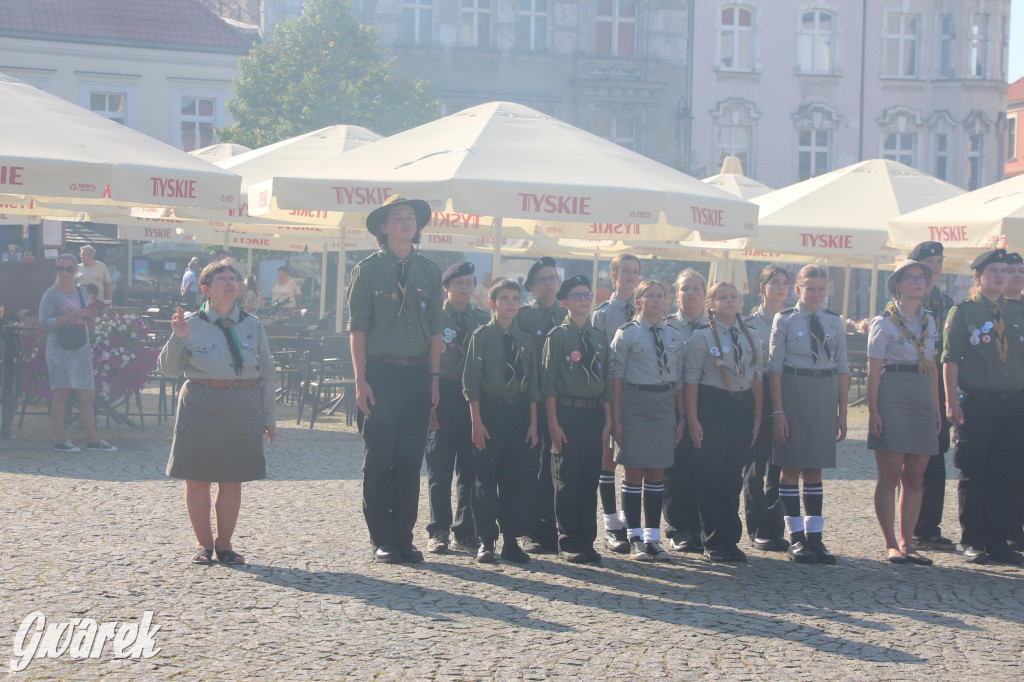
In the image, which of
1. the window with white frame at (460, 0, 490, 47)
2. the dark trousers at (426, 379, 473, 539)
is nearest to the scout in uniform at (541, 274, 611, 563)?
the dark trousers at (426, 379, 473, 539)

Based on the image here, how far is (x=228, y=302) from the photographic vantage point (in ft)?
22.9

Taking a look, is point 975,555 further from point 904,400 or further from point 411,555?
point 411,555

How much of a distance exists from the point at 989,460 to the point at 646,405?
2.35 m

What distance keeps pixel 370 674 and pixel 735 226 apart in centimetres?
686

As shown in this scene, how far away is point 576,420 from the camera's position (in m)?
7.38

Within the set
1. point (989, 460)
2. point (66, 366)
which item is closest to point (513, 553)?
point (989, 460)

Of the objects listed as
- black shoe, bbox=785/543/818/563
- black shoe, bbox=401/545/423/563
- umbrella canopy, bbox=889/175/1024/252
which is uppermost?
umbrella canopy, bbox=889/175/1024/252

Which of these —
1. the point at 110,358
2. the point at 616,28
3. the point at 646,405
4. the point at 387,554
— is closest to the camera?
the point at 387,554

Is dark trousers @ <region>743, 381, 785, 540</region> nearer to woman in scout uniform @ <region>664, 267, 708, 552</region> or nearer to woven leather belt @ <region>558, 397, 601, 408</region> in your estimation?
woman in scout uniform @ <region>664, 267, 708, 552</region>

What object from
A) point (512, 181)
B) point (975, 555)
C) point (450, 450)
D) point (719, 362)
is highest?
point (512, 181)

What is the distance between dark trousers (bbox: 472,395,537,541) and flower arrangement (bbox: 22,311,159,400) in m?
5.87

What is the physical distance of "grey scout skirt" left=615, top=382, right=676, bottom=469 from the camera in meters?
7.41

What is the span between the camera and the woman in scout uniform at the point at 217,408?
269 inches

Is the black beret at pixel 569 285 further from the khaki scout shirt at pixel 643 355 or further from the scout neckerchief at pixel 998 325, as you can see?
the scout neckerchief at pixel 998 325
